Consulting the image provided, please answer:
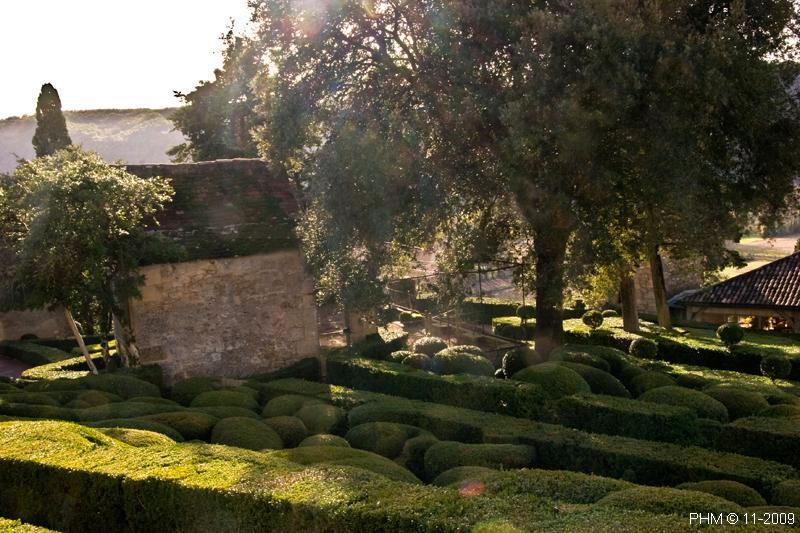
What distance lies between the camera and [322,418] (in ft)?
47.0

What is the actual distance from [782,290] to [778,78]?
1292 centimetres

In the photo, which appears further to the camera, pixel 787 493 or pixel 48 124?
pixel 48 124

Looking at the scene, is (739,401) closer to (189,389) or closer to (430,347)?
(430,347)

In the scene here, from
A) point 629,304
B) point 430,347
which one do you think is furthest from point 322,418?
point 629,304

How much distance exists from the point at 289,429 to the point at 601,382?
6.67 m

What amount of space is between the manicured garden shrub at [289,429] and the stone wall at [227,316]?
23.2 feet

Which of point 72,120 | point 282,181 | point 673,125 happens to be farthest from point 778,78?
point 72,120

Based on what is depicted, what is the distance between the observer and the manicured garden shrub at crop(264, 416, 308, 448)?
13.4 meters

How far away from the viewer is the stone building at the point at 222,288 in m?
19.8

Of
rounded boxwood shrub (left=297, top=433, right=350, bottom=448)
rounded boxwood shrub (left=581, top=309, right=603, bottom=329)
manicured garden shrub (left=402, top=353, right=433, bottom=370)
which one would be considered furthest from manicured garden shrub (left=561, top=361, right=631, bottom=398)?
rounded boxwood shrub (left=581, top=309, right=603, bottom=329)

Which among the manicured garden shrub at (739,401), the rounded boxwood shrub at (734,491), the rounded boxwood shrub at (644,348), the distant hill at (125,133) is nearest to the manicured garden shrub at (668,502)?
the rounded boxwood shrub at (734,491)

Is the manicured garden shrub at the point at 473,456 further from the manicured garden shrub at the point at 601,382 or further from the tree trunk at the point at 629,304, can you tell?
the tree trunk at the point at 629,304

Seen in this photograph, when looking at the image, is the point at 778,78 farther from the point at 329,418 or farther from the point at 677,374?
the point at 329,418

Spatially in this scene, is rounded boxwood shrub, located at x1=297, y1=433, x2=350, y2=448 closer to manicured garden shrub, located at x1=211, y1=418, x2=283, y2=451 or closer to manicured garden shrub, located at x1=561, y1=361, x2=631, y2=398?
manicured garden shrub, located at x1=211, y1=418, x2=283, y2=451
